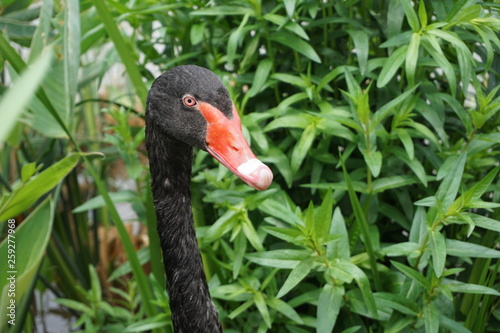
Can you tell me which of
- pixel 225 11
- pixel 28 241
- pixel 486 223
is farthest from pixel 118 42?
pixel 486 223

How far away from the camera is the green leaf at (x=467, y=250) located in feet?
3.23

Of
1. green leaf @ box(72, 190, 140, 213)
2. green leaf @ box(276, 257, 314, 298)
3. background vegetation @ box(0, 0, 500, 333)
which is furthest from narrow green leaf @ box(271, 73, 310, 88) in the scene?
green leaf @ box(72, 190, 140, 213)

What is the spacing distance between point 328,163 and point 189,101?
43 cm

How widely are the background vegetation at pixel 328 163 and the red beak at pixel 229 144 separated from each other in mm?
192

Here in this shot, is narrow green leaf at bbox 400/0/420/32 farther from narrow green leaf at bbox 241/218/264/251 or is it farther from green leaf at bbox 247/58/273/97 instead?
narrow green leaf at bbox 241/218/264/251

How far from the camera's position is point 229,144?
2.76 feet

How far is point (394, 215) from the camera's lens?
1186mm

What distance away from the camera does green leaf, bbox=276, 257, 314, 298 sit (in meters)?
0.98

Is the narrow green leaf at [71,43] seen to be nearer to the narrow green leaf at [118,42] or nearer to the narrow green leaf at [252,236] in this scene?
the narrow green leaf at [118,42]

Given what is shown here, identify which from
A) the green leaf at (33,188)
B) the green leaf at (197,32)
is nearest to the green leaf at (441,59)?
the green leaf at (197,32)

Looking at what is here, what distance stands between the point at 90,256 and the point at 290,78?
3.64ft

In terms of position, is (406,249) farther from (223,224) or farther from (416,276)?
(223,224)

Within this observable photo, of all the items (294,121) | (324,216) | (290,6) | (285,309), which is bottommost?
(285,309)

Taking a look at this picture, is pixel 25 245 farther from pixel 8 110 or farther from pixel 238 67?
pixel 8 110
